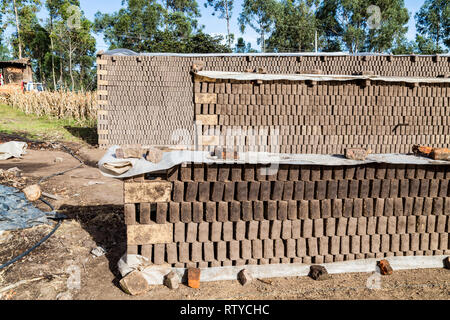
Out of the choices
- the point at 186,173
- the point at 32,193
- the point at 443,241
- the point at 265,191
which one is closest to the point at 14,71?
the point at 32,193

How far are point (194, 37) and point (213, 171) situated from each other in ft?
99.6

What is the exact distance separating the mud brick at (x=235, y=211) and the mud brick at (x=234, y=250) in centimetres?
29

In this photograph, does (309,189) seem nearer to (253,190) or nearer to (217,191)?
(253,190)

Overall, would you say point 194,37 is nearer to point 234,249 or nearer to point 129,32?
point 129,32

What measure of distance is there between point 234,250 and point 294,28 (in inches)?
1593

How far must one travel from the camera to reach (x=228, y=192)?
362 centimetres

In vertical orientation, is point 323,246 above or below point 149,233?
below

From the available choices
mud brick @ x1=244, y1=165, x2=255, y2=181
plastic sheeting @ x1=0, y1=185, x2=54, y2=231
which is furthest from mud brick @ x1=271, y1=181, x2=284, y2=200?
plastic sheeting @ x1=0, y1=185, x2=54, y2=231

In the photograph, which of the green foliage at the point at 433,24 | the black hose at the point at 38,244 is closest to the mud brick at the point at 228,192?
the black hose at the point at 38,244

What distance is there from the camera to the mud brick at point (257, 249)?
3.77 metres

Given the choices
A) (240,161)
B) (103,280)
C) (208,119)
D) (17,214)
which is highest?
(208,119)

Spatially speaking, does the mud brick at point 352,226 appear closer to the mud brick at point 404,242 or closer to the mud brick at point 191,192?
the mud brick at point 404,242

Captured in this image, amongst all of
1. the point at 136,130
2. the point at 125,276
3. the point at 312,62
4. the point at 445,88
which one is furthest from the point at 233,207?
the point at 136,130

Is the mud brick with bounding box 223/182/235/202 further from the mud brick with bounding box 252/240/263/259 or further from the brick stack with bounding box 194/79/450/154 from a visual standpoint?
the brick stack with bounding box 194/79/450/154
